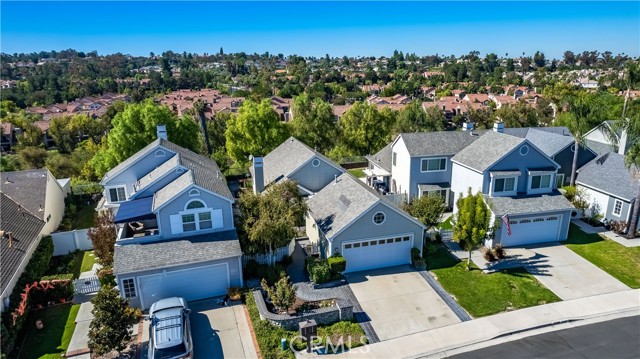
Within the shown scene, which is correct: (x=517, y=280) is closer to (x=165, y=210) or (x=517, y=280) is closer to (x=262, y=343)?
(x=262, y=343)

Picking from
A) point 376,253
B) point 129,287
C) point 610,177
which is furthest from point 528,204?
point 129,287

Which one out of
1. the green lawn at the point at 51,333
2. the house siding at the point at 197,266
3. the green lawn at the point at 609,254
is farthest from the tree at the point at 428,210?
the green lawn at the point at 51,333

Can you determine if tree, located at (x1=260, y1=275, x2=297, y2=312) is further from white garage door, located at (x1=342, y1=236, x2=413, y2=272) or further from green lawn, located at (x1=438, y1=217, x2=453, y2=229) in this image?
green lawn, located at (x1=438, y1=217, x2=453, y2=229)

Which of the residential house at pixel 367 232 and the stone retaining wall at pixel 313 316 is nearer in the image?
the stone retaining wall at pixel 313 316

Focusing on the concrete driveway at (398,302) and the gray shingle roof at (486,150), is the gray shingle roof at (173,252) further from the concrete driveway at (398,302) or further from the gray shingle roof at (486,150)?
the gray shingle roof at (486,150)

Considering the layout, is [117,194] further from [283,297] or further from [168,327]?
[283,297]
